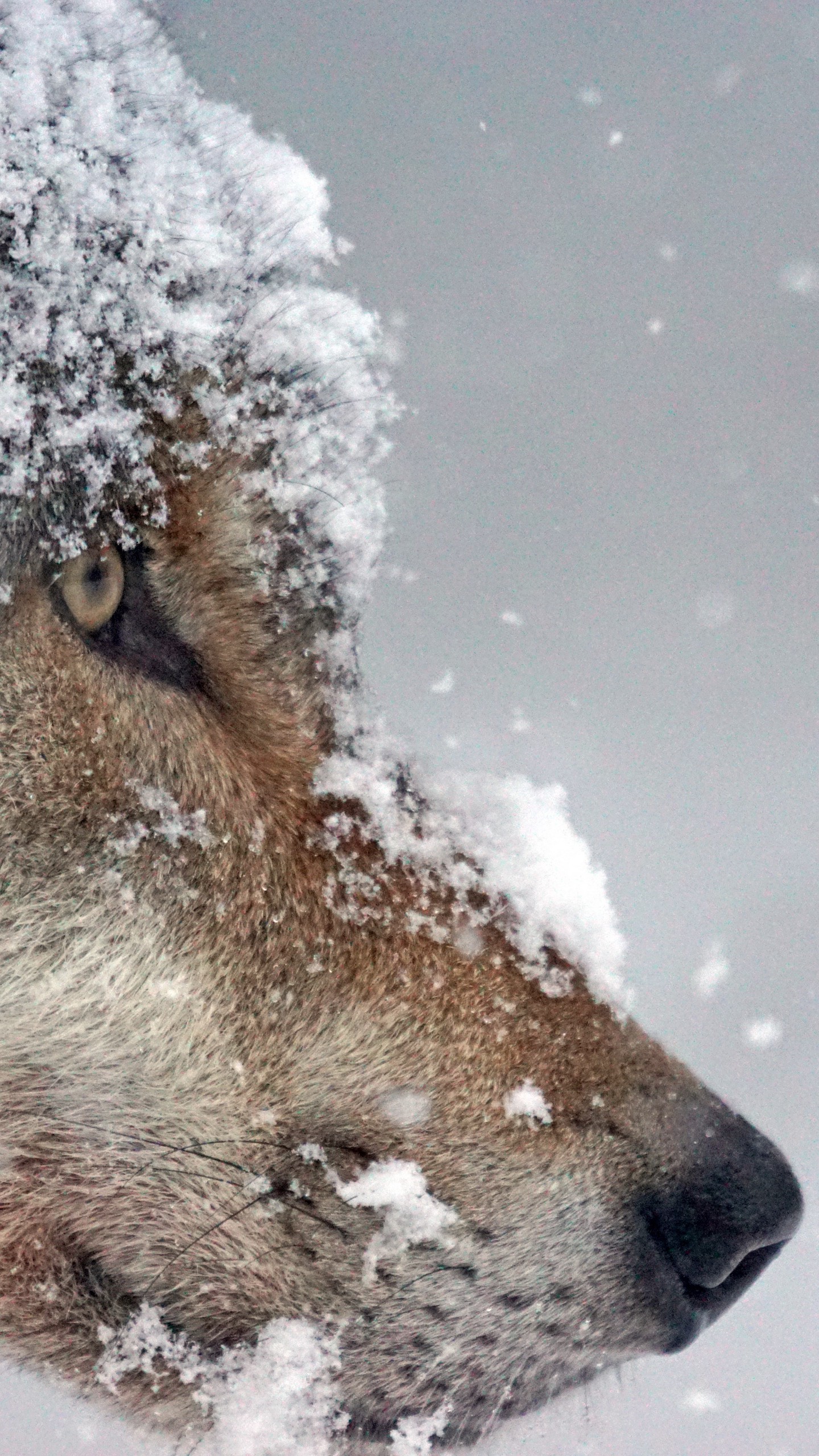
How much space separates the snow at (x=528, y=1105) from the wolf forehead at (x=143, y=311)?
1154 mm

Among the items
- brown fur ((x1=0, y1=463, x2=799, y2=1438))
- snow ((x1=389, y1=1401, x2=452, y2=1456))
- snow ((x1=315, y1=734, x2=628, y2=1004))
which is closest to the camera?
brown fur ((x1=0, y1=463, x2=799, y2=1438))

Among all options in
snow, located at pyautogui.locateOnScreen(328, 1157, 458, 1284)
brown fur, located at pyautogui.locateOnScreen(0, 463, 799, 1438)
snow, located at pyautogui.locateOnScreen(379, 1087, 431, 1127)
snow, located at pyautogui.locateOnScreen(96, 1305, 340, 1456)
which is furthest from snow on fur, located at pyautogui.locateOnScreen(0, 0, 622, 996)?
snow, located at pyautogui.locateOnScreen(96, 1305, 340, 1456)

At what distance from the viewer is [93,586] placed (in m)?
2.07

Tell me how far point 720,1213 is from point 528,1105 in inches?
18.3

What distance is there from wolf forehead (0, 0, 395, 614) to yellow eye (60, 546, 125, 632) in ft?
0.15

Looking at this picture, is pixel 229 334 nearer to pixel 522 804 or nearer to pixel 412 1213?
pixel 522 804

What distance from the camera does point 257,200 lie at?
2531 mm

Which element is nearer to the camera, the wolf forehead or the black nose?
the wolf forehead

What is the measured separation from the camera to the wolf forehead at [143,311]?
6.39 feet

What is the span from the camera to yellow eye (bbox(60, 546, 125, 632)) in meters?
2.02

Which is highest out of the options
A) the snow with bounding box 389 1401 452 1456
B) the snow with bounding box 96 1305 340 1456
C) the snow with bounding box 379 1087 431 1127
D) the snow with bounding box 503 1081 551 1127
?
the snow with bounding box 503 1081 551 1127

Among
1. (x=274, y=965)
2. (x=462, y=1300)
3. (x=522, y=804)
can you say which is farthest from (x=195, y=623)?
(x=462, y=1300)

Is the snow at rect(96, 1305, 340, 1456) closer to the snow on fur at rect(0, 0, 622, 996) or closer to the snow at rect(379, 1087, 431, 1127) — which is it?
the snow at rect(379, 1087, 431, 1127)

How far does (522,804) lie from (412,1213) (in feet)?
3.30
